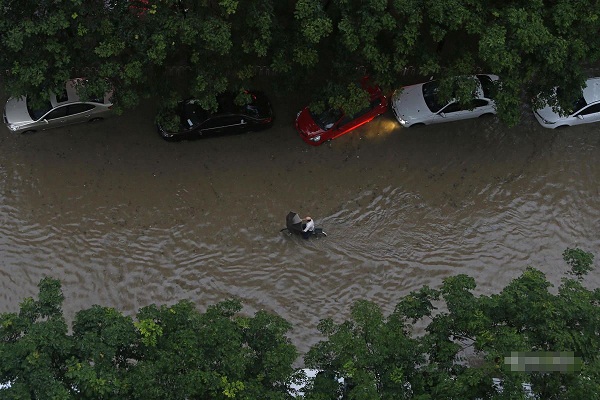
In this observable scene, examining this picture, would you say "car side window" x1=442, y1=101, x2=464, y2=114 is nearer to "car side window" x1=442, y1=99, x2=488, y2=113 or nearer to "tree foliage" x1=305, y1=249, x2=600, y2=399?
"car side window" x1=442, y1=99, x2=488, y2=113

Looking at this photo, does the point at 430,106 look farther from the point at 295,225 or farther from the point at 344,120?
the point at 295,225

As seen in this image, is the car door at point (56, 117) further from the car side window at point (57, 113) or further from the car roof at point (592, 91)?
the car roof at point (592, 91)

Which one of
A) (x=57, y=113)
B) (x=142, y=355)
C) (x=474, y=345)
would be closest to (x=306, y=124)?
(x=57, y=113)

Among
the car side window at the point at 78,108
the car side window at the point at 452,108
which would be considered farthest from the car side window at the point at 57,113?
the car side window at the point at 452,108

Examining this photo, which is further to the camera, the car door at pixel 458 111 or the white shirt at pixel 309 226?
the car door at pixel 458 111

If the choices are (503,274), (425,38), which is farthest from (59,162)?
(503,274)

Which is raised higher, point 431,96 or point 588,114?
point 431,96
